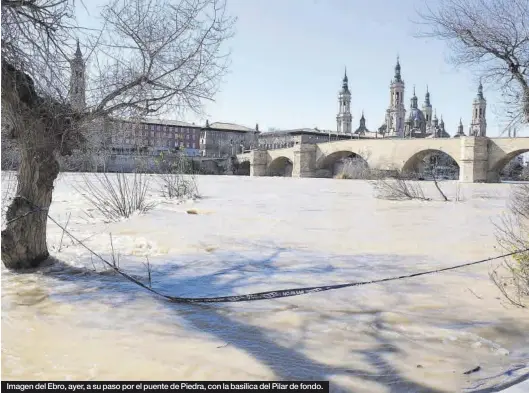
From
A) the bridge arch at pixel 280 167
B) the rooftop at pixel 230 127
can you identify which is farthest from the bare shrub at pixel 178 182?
the rooftop at pixel 230 127

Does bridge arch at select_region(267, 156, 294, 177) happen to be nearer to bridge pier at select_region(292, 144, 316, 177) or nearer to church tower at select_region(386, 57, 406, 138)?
bridge pier at select_region(292, 144, 316, 177)

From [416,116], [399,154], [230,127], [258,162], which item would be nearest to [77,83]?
[399,154]

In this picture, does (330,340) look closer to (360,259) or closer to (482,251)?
(360,259)

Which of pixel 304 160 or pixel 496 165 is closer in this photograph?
pixel 496 165

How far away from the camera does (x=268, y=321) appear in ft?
12.9

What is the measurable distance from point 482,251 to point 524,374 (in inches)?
201


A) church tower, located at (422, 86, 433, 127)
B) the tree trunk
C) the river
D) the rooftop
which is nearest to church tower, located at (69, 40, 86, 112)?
the tree trunk

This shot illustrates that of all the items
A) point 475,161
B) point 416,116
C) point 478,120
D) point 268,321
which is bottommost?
point 268,321

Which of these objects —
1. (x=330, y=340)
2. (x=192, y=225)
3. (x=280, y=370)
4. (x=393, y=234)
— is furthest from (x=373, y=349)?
(x=192, y=225)

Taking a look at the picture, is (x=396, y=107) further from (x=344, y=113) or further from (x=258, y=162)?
(x=258, y=162)

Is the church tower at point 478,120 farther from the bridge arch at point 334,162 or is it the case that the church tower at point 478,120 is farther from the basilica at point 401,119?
the bridge arch at point 334,162

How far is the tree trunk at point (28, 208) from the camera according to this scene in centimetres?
509

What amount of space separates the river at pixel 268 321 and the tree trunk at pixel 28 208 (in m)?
0.24
